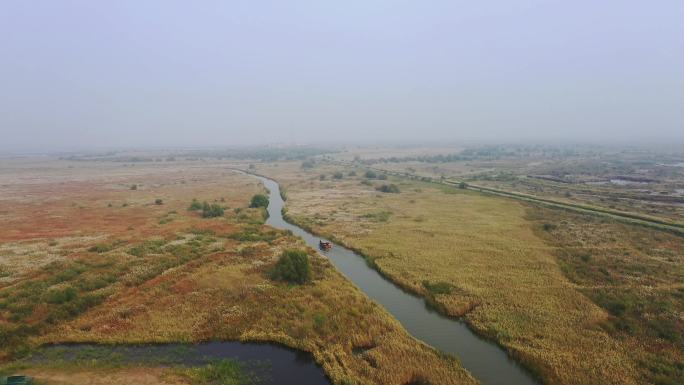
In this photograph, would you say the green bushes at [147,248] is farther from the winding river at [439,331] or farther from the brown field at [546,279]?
the brown field at [546,279]

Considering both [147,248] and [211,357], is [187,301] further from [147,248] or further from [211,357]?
[147,248]

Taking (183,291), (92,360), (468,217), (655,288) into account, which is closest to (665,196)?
(468,217)

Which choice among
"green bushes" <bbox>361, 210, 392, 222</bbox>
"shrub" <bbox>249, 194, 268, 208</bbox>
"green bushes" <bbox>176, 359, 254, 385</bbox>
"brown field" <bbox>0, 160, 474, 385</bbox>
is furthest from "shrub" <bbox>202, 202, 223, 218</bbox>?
"green bushes" <bbox>176, 359, 254, 385</bbox>

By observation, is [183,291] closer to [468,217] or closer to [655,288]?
[655,288]

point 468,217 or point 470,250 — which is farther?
point 468,217

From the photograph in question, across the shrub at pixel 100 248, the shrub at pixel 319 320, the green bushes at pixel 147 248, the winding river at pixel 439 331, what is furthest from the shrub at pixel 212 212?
the shrub at pixel 319 320

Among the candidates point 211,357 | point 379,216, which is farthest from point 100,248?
point 379,216
